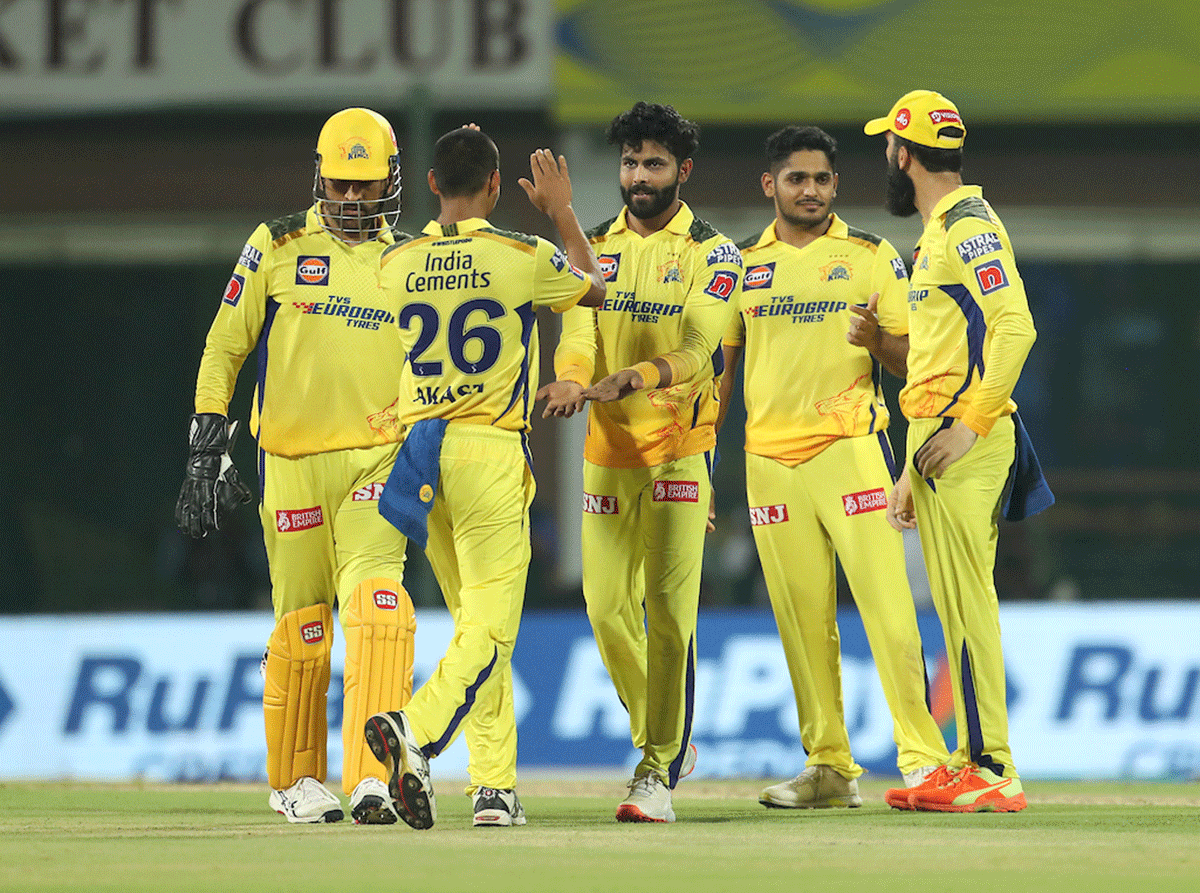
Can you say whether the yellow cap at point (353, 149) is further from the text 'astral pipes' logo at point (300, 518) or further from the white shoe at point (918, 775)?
the white shoe at point (918, 775)

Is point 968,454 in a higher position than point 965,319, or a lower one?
lower

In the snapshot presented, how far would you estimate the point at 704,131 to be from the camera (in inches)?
651

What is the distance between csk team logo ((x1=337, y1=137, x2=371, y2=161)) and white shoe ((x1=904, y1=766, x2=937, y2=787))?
3243 millimetres

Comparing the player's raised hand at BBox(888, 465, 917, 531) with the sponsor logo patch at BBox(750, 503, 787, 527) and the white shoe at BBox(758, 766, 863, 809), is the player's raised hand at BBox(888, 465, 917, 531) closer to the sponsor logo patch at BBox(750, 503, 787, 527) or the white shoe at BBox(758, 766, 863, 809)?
the sponsor logo patch at BBox(750, 503, 787, 527)

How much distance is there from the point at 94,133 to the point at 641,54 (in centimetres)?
573

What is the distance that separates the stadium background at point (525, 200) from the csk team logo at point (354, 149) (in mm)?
7409

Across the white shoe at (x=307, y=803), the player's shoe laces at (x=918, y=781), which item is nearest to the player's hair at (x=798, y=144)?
the player's shoe laces at (x=918, y=781)

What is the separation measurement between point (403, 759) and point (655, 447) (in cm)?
185

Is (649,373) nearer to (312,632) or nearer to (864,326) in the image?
(864,326)

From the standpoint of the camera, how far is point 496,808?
6.23m

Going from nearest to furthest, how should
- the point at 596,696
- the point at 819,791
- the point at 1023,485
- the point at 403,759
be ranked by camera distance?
the point at 403,759 < the point at 1023,485 < the point at 819,791 < the point at 596,696

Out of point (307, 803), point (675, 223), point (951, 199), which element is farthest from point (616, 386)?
point (307, 803)

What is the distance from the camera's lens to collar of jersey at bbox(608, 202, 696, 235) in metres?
6.96

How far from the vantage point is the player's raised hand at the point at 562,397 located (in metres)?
6.14
